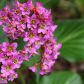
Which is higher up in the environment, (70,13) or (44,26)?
(70,13)

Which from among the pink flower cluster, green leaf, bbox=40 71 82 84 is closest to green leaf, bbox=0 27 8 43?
the pink flower cluster

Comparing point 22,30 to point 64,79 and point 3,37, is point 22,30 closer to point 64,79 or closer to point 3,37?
point 3,37

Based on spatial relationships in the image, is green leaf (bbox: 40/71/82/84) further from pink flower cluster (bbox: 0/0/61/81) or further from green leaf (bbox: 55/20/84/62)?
pink flower cluster (bbox: 0/0/61/81)

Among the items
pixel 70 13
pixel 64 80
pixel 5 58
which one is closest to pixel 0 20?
pixel 5 58

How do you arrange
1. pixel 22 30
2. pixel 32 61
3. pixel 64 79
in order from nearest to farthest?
pixel 22 30 < pixel 32 61 < pixel 64 79

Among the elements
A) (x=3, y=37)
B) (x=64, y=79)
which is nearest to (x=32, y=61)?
(x=3, y=37)

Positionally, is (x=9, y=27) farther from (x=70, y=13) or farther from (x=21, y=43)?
(x=70, y=13)

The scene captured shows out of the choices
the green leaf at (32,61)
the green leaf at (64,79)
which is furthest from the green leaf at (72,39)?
the green leaf at (32,61)

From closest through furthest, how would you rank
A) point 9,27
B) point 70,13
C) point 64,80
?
point 9,27, point 64,80, point 70,13
